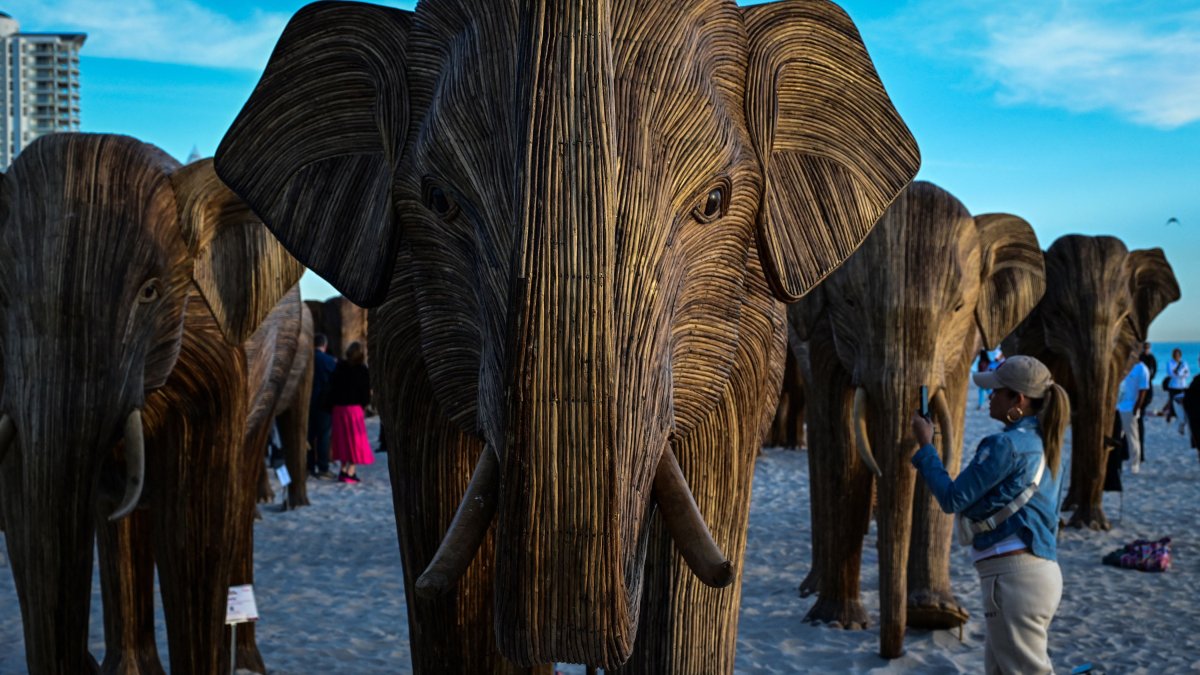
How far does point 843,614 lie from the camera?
6449 millimetres

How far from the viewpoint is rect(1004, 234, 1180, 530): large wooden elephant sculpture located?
9469 mm

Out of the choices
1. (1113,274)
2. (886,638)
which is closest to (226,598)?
(886,638)

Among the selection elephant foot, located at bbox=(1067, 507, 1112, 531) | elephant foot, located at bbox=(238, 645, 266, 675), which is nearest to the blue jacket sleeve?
elephant foot, located at bbox=(238, 645, 266, 675)

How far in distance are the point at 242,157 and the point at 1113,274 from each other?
827 centimetres

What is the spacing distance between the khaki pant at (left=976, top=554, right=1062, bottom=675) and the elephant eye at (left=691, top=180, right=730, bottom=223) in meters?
2.49

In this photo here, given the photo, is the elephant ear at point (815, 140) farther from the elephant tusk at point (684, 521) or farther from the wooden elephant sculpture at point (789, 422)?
the wooden elephant sculpture at point (789, 422)

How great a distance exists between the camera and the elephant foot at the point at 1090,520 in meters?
9.88

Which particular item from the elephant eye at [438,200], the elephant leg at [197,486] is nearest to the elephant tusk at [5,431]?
the elephant leg at [197,486]

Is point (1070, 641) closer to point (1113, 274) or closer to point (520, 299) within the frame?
point (1113, 274)

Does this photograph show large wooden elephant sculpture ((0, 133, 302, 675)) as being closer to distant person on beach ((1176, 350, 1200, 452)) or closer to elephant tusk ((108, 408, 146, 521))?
elephant tusk ((108, 408, 146, 521))

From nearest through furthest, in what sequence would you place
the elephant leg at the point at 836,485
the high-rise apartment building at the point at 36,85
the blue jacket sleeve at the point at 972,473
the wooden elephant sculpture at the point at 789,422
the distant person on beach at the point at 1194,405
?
the blue jacket sleeve at the point at 972,473, the elephant leg at the point at 836,485, the distant person on beach at the point at 1194,405, the wooden elephant sculpture at the point at 789,422, the high-rise apartment building at the point at 36,85

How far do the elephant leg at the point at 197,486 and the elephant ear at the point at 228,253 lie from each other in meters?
0.15

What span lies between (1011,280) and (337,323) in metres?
15.1

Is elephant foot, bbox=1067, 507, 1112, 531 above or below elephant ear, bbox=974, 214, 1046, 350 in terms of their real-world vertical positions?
below
